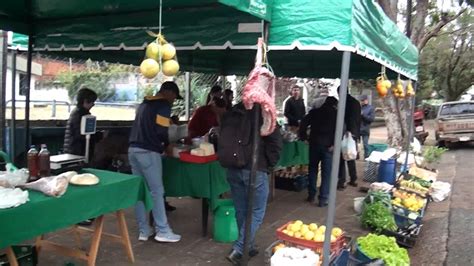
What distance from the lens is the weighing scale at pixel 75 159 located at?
4.62 meters

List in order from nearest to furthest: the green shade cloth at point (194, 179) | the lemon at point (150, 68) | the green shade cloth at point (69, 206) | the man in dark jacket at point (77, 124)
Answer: the green shade cloth at point (69, 206) → the lemon at point (150, 68) → the green shade cloth at point (194, 179) → the man in dark jacket at point (77, 124)

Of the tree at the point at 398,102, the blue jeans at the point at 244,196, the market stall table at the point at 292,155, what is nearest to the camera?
the blue jeans at the point at 244,196

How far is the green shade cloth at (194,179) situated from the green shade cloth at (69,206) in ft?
3.07

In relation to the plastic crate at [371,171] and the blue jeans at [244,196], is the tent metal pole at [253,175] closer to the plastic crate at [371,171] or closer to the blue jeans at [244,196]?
the blue jeans at [244,196]

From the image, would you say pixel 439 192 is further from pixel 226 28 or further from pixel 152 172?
pixel 152 172

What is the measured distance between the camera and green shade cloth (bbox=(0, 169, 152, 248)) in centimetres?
286

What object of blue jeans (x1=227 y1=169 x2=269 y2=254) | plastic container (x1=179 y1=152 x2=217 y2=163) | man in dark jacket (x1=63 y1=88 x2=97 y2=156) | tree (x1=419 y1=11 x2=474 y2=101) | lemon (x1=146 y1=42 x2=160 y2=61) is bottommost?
blue jeans (x1=227 y1=169 x2=269 y2=254)

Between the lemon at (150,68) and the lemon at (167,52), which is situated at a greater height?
the lemon at (167,52)

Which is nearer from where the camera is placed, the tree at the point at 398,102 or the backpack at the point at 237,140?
the backpack at the point at 237,140

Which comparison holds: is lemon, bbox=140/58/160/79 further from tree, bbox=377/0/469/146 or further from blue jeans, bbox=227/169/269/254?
tree, bbox=377/0/469/146

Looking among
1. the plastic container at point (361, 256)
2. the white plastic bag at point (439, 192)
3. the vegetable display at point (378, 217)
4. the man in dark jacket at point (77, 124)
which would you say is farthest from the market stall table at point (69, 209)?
the white plastic bag at point (439, 192)

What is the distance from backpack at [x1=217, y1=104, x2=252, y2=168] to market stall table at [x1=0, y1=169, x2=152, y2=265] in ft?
2.66

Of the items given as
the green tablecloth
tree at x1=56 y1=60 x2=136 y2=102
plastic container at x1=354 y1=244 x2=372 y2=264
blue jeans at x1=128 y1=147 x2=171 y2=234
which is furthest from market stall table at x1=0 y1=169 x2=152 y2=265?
tree at x1=56 y1=60 x2=136 y2=102

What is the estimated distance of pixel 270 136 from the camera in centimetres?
432
